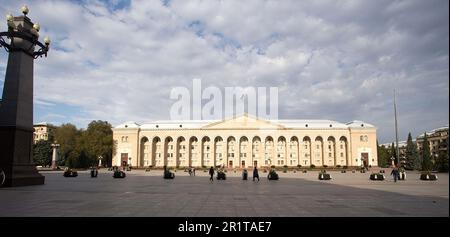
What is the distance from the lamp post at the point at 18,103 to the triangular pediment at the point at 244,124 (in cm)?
6725

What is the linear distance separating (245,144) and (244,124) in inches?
229

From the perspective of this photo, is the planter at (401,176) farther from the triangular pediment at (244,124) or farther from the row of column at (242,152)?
the triangular pediment at (244,124)

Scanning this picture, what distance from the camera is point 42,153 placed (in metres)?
75.8

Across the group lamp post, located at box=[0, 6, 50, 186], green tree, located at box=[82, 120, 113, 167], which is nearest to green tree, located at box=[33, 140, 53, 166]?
green tree, located at box=[82, 120, 113, 167]

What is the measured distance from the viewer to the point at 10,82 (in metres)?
18.6

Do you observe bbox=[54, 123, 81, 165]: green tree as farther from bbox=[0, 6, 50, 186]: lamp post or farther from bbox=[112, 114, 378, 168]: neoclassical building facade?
bbox=[0, 6, 50, 186]: lamp post

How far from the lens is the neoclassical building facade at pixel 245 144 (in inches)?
3346

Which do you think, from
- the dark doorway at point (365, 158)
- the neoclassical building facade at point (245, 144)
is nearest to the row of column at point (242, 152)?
the neoclassical building facade at point (245, 144)

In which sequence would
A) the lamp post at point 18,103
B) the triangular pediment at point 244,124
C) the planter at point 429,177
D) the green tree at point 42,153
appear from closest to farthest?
the lamp post at point 18,103 < the planter at point 429,177 < the green tree at point 42,153 < the triangular pediment at point 244,124

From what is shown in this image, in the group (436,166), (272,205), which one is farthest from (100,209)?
(436,166)

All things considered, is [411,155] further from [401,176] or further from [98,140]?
[98,140]

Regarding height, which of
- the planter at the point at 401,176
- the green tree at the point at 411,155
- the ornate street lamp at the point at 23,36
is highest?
the ornate street lamp at the point at 23,36
